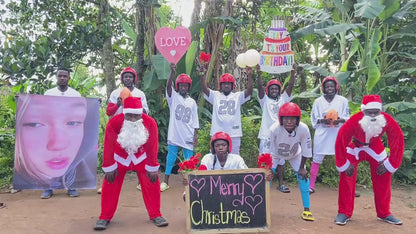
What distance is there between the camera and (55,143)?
5488 mm

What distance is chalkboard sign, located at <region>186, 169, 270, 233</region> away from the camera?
13.2 feet

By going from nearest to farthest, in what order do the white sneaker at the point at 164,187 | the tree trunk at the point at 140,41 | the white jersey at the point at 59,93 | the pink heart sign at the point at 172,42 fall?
the white jersey at the point at 59,93
the white sneaker at the point at 164,187
the pink heart sign at the point at 172,42
the tree trunk at the point at 140,41

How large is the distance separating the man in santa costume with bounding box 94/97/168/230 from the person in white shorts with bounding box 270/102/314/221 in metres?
1.53

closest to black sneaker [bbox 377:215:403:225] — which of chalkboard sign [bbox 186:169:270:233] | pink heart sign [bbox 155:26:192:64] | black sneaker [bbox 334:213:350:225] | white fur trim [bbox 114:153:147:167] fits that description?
black sneaker [bbox 334:213:350:225]

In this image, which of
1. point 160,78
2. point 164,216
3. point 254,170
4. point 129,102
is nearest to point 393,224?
point 254,170

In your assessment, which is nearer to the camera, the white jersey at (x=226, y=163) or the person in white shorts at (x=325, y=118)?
the white jersey at (x=226, y=163)

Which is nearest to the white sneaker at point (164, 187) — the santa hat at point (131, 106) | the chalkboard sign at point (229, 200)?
the chalkboard sign at point (229, 200)

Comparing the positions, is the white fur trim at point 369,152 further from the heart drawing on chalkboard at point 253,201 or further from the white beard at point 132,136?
the white beard at point 132,136

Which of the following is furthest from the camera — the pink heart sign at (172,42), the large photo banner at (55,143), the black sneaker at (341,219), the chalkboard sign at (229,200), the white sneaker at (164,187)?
the pink heart sign at (172,42)

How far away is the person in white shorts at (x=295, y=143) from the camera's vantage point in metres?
4.45

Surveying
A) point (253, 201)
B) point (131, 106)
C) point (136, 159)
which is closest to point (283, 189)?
point (253, 201)

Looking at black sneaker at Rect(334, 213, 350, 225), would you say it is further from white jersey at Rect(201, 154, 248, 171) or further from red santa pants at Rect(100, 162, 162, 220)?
red santa pants at Rect(100, 162, 162, 220)

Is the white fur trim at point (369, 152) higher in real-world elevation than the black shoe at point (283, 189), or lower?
higher

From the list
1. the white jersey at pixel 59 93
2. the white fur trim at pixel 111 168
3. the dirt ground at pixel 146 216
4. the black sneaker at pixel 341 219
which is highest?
the white jersey at pixel 59 93
